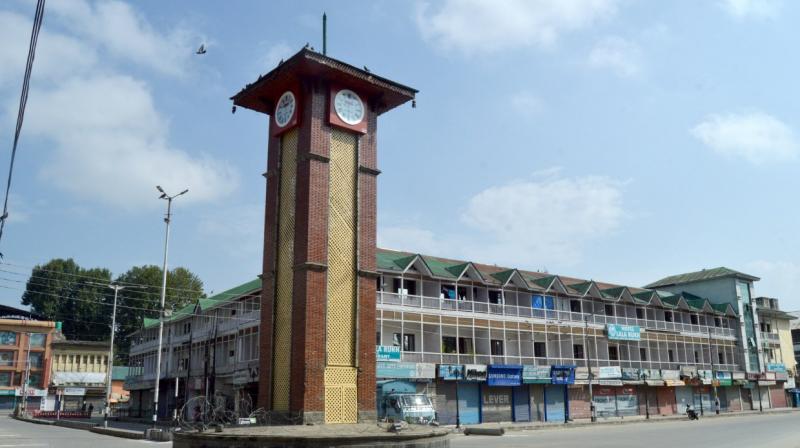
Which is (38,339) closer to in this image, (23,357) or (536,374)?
(23,357)

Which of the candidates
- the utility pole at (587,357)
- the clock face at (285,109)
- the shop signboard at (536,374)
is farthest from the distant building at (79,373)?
the clock face at (285,109)

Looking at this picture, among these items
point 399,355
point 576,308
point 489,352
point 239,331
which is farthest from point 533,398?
point 239,331

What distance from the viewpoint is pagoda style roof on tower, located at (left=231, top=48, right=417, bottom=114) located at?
847 inches

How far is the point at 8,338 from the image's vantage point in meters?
77.4

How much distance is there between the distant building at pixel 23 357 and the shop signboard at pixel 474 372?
56194 millimetres

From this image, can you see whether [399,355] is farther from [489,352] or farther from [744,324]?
[744,324]

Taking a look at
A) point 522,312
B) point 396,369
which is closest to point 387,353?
point 396,369

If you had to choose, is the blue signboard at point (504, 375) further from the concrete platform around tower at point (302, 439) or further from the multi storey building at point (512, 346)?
the concrete platform around tower at point (302, 439)

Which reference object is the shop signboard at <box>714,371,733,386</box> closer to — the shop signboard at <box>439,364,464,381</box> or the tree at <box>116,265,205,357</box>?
the shop signboard at <box>439,364,464,381</box>

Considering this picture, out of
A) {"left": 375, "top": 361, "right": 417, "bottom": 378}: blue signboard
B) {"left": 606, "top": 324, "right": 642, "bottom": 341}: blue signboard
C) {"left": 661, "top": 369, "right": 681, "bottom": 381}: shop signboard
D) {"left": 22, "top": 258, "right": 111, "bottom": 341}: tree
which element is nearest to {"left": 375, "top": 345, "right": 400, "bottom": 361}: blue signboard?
{"left": 375, "top": 361, "right": 417, "bottom": 378}: blue signboard

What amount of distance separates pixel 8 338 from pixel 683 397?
73254mm

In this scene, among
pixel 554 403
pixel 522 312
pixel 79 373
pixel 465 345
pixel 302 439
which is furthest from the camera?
pixel 79 373

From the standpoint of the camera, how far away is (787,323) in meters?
75.8

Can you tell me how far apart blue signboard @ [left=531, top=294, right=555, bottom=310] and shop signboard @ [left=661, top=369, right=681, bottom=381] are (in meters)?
12.7
